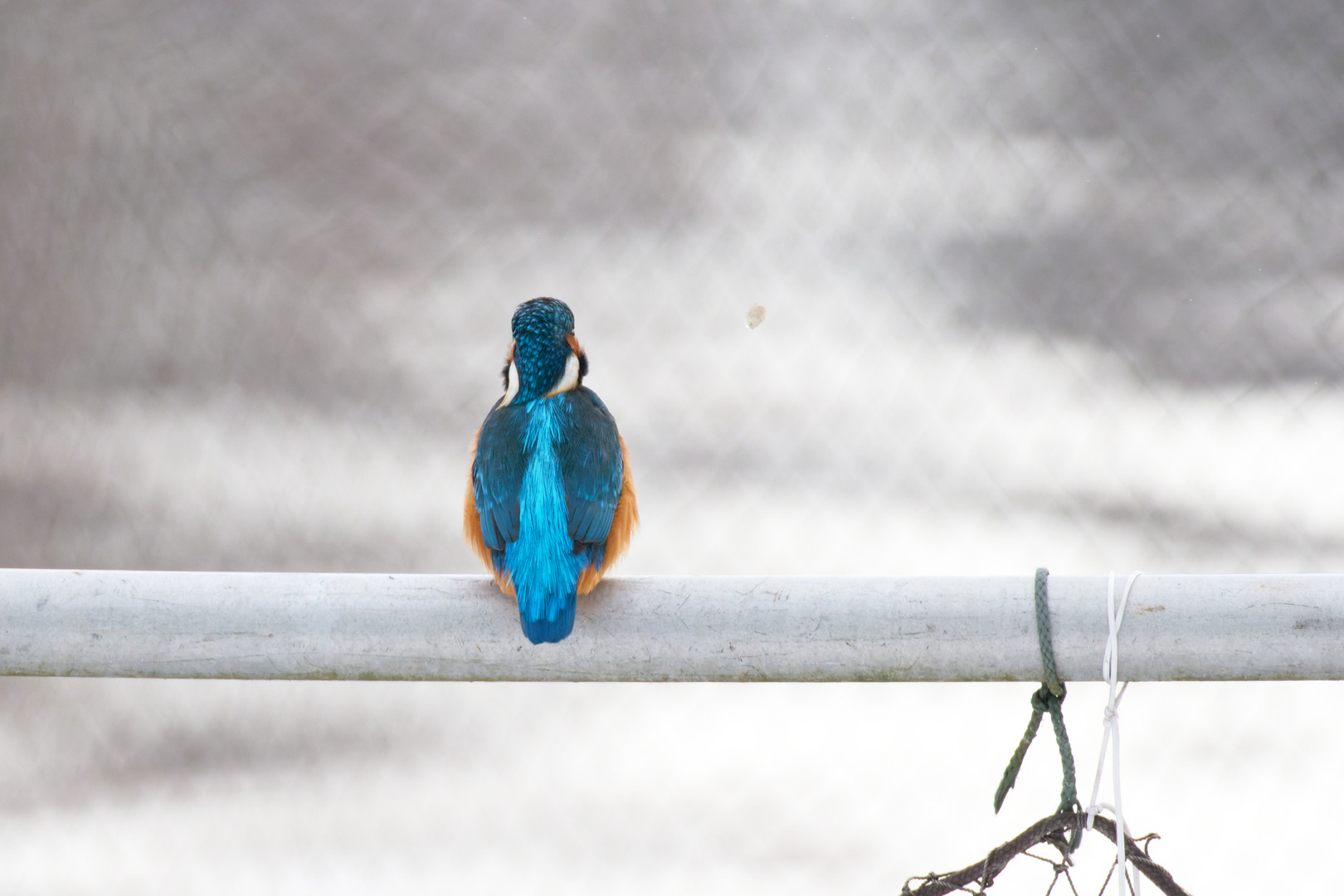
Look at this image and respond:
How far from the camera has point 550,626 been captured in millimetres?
353

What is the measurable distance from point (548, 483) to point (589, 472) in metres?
0.02

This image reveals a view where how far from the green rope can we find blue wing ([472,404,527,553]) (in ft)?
0.65

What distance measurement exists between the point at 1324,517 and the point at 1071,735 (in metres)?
0.20

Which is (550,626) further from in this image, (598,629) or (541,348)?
(541,348)

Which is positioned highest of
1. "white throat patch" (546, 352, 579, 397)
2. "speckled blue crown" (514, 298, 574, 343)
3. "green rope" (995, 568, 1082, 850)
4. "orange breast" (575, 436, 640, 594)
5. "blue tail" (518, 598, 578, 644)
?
"speckled blue crown" (514, 298, 574, 343)

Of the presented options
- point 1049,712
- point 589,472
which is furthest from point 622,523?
point 1049,712

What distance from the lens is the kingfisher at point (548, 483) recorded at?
0.36 m

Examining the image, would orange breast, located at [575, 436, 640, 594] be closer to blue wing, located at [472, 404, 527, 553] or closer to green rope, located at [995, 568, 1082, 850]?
blue wing, located at [472, 404, 527, 553]

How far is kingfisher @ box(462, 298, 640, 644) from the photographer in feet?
1.18

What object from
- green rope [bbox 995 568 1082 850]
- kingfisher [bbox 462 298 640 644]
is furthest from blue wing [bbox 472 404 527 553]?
green rope [bbox 995 568 1082 850]

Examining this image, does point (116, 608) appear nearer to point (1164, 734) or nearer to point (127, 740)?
point (127, 740)

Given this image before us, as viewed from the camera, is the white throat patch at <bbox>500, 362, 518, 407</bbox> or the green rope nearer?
the green rope

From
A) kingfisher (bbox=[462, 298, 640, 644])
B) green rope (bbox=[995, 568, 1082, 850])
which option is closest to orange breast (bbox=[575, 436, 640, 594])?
kingfisher (bbox=[462, 298, 640, 644])

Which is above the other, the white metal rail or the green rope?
the white metal rail
